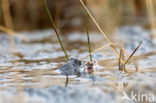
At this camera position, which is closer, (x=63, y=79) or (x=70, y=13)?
(x=63, y=79)

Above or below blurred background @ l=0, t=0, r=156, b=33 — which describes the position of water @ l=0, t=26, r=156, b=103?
below

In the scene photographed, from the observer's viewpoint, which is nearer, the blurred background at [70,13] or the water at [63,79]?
the water at [63,79]

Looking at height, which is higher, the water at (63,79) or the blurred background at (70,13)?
the blurred background at (70,13)

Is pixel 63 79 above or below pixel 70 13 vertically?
below

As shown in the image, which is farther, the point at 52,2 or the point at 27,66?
the point at 52,2

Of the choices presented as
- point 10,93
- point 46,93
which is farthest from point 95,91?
point 10,93

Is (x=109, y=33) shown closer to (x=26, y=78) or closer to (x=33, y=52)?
(x=33, y=52)

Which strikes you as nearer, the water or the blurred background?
the water

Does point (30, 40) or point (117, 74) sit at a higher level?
point (30, 40)
